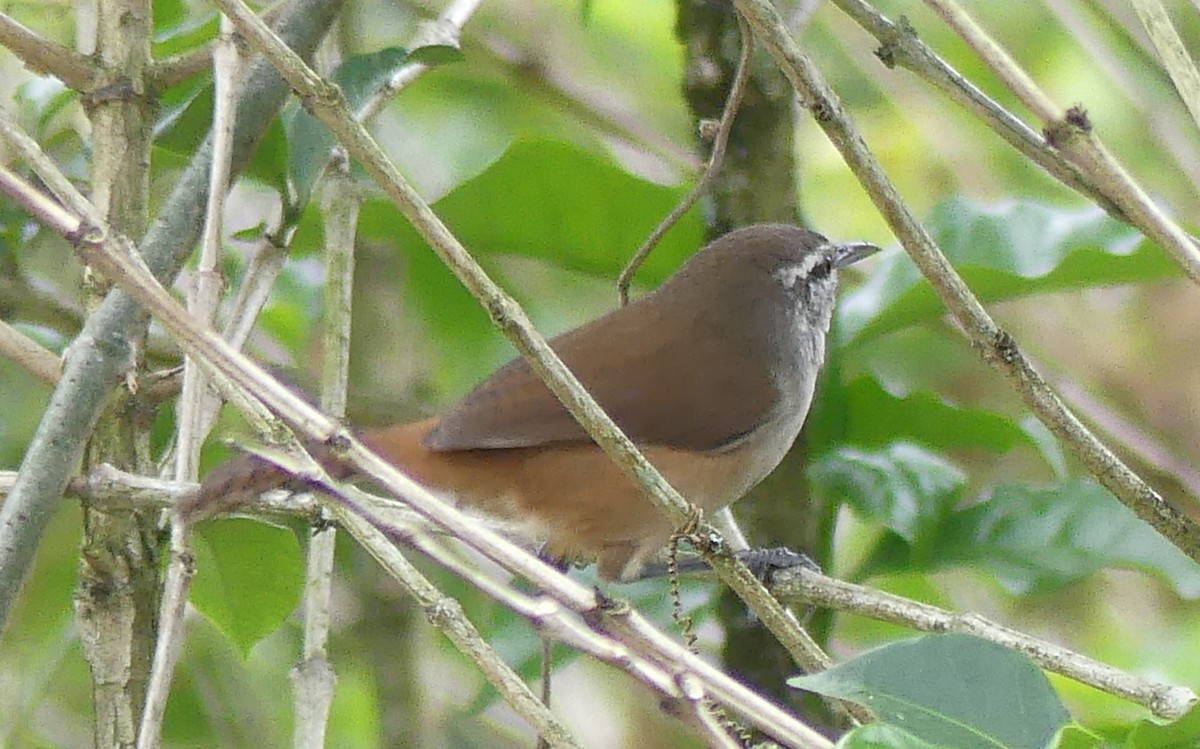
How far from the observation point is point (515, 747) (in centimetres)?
379

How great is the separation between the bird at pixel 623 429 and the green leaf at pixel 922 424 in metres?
0.13

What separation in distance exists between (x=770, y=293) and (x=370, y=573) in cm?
122

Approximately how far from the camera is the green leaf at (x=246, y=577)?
2.54m

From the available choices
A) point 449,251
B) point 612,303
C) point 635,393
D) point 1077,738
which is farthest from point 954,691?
point 612,303

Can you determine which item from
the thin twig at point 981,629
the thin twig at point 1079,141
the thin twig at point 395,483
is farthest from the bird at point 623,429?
the thin twig at point 1079,141

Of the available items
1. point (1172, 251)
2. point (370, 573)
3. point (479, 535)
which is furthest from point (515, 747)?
point (1172, 251)

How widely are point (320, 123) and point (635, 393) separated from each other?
97 cm

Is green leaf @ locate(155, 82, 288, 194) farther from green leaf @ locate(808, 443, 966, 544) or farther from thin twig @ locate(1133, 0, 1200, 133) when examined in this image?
thin twig @ locate(1133, 0, 1200, 133)

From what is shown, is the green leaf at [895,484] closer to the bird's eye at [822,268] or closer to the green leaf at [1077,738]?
the bird's eye at [822,268]

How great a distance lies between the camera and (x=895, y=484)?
106 inches

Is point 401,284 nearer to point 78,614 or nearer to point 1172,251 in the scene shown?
point 78,614

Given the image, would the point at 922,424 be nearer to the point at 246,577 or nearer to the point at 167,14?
the point at 246,577

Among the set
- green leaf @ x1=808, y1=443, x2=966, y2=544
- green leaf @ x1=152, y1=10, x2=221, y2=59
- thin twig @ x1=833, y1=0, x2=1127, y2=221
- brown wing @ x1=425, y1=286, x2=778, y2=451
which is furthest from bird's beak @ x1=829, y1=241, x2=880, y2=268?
thin twig @ x1=833, y1=0, x2=1127, y2=221

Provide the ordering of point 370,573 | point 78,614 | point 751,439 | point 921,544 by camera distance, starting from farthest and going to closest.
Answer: point 370,573 < point 751,439 < point 921,544 < point 78,614
